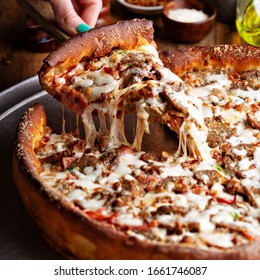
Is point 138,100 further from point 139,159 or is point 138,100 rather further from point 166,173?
point 166,173

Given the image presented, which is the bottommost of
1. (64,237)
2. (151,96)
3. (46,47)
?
(46,47)

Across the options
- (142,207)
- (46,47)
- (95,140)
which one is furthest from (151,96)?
(46,47)

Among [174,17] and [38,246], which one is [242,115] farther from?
[174,17]

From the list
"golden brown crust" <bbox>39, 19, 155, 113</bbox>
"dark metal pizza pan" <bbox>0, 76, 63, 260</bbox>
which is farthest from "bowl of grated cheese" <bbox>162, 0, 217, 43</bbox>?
"dark metal pizza pan" <bbox>0, 76, 63, 260</bbox>

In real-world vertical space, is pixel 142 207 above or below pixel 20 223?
above

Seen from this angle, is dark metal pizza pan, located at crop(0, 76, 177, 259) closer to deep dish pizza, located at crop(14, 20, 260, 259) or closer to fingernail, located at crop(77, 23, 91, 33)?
deep dish pizza, located at crop(14, 20, 260, 259)

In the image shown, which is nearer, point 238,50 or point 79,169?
point 79,169
